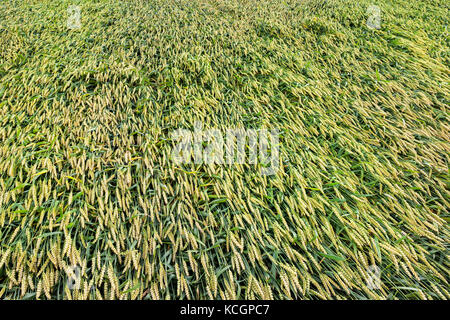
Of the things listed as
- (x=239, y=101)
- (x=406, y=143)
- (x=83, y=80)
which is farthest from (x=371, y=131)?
(x=83, y=80)

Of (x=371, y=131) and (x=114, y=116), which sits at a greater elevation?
(x=114, y=116)

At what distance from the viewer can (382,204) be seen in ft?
5.94

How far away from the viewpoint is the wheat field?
56.2 inches

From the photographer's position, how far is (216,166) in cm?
191

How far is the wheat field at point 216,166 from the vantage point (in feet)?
4.68

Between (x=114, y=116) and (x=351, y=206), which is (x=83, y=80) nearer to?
(x=114, y=116)

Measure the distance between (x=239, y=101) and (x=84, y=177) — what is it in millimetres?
1544

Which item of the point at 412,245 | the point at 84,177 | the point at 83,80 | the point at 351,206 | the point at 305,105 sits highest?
the point at 83,80

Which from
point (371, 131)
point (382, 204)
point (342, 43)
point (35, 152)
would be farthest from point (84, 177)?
point (342, 43)

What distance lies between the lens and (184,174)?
72.0 inches
